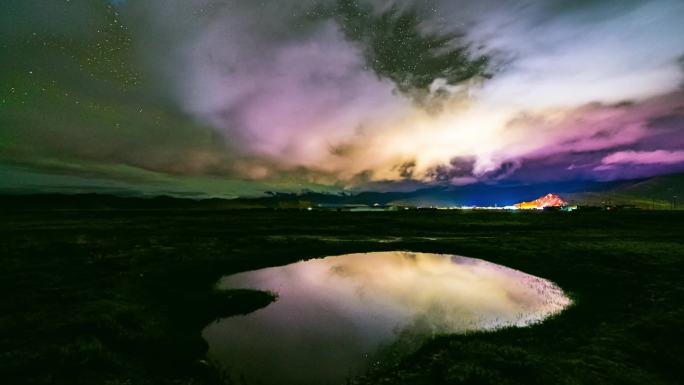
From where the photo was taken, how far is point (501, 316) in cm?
2133

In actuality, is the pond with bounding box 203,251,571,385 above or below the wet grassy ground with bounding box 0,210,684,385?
below

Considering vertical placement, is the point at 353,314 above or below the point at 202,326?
below

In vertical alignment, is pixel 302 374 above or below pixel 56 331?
below

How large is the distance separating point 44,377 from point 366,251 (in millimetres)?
43189

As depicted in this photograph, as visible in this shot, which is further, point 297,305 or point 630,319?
point 297,305

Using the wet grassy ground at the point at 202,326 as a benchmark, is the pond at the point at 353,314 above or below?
below

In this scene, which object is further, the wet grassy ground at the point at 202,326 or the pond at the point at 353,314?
the pond at the point at 353,314

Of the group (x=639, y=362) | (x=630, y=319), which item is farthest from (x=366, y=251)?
(x=639, y=362)

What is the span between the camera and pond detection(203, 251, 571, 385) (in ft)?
50.1

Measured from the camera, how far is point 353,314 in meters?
22.3

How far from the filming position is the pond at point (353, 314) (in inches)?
601

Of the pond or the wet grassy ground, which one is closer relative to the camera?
the wet grassy ground

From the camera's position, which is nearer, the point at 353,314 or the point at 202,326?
the point at 202,326

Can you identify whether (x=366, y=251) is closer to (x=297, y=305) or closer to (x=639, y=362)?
(x=297, y=305)
